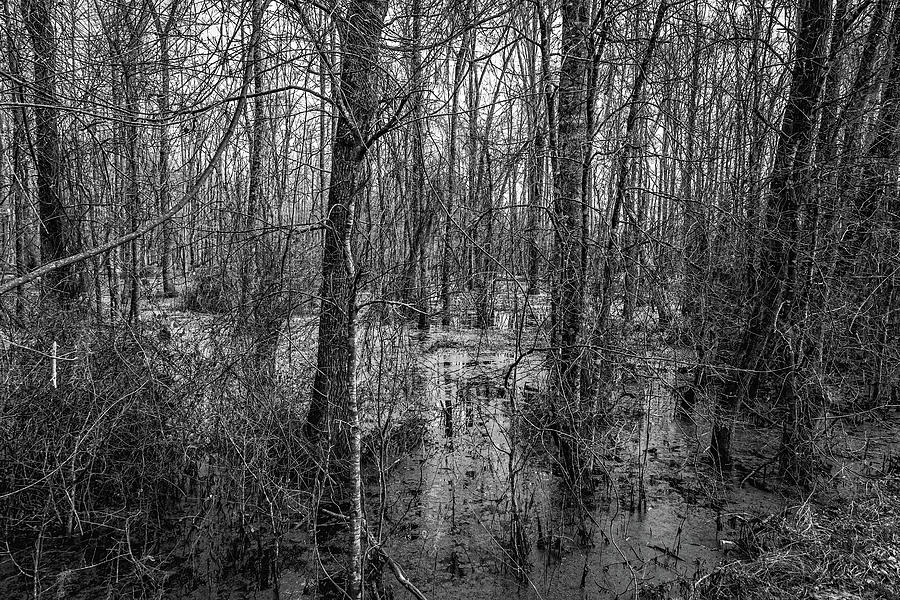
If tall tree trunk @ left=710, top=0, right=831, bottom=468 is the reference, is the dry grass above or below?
below

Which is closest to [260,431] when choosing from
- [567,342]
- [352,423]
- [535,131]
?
[352,423]

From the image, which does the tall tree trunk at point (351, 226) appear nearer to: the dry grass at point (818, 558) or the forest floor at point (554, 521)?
the forest floor at point (554, 521)

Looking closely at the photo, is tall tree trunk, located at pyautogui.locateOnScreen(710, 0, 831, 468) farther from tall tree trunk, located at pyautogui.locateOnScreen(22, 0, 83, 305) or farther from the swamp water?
tall tree trunk, located at pyautogui.locateOnScreen(22, 0, 83, 305)

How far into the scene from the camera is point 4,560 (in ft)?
13.6

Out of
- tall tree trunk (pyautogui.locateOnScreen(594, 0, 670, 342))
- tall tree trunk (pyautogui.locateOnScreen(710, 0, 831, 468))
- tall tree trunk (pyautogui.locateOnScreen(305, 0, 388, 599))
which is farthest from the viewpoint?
tall tree trunk (pyautogui.locateOnScreen(710, 0, 831, 468))

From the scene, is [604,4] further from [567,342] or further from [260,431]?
[260,431]

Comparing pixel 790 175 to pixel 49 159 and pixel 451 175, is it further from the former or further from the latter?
pixel 49 159

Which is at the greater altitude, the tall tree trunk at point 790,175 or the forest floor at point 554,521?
the tall tree trunk at point 790,175

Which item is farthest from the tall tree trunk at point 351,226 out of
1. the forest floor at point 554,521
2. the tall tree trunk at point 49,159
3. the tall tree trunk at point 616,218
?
the tall tree trunk at point 616,218

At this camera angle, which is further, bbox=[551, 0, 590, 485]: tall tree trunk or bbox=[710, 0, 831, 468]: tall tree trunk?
bbox=[710, 0, 831, 468]: tall tree trunk

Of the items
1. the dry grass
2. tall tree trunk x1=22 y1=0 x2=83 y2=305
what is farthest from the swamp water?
tall tree trunk x1=22 y1=0 x2=83 y2=305

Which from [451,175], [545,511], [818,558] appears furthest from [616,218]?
[818,558]

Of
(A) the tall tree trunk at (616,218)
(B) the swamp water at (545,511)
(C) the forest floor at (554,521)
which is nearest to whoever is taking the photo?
(C) the forest floor at (554,521)

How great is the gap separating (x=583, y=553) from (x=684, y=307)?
3.04m
